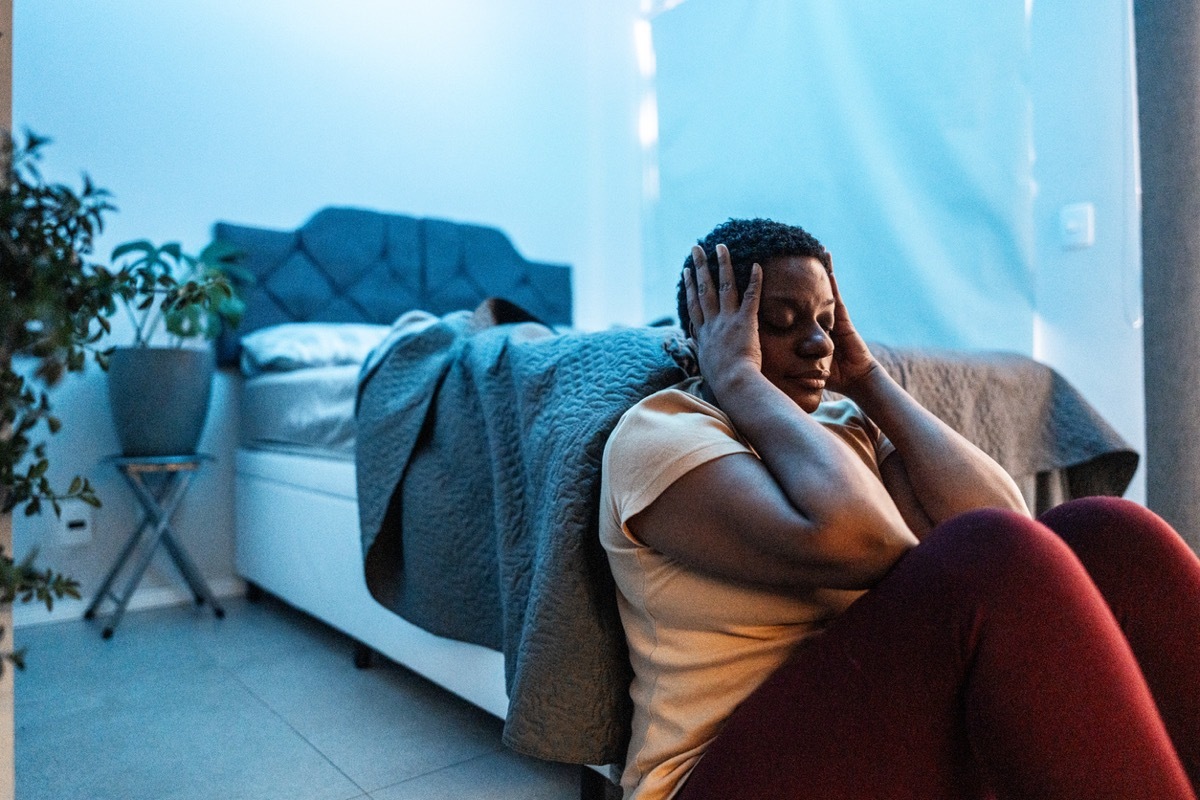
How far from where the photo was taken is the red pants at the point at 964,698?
2.15 feet

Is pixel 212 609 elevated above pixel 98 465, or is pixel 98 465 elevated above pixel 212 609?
pixel 98 465

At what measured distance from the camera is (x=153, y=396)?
90.7 inches

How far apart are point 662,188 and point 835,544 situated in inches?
115

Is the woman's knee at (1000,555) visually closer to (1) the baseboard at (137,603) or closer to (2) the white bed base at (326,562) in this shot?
(2) the white bed base at (326,562)

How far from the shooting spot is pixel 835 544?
28.5 inches

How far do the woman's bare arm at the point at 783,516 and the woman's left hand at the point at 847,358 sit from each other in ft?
0.97

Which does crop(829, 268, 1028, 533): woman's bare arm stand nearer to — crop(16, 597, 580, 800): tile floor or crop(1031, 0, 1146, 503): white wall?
crop(16, 597, 580, 800): tile floor

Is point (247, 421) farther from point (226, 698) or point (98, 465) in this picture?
point (226, 698)

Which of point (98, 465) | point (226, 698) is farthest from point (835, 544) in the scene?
point (98, 465)

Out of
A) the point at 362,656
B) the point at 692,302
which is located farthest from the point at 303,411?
the point at 692,302

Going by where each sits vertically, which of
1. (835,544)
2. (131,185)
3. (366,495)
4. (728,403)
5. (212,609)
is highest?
(131,185)

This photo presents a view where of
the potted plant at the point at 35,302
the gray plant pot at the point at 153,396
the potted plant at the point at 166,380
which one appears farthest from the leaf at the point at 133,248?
the potted plant at the point at 35,302

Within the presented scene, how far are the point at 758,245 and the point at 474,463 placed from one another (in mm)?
671

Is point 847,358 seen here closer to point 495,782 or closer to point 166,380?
point 495,782
